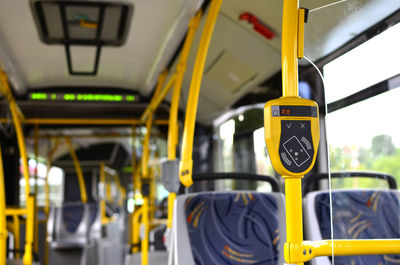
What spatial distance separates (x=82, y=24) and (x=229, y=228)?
114 inches

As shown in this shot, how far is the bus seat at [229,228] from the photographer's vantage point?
A: 3.06m

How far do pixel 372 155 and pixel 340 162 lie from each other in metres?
0.11

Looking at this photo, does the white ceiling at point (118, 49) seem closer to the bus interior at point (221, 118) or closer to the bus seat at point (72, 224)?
the bus interior at point (221, 118)

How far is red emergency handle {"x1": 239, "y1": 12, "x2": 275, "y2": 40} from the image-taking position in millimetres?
4332

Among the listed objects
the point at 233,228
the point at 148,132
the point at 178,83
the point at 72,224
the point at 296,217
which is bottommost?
the point at 72,224

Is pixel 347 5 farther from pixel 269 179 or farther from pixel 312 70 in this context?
pixel 269 179

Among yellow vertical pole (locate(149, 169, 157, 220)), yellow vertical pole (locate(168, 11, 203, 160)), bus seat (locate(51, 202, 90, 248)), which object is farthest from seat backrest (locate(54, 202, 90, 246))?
yellow vertical pole (locate(168, 11, 203, 160))

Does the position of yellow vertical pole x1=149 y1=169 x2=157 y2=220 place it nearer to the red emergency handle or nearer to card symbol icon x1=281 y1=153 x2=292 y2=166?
the red emergency handle

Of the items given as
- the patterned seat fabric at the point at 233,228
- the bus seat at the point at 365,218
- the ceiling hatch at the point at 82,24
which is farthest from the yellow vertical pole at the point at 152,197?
the bus seat at the point at 365,218

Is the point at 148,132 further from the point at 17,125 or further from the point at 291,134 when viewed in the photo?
the point at 291,134

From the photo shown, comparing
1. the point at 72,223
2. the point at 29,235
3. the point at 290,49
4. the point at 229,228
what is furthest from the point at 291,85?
the point at 72,223

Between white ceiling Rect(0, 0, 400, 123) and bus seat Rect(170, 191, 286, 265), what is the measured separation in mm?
1177

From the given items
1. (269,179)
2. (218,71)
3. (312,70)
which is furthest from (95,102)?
(312,70)

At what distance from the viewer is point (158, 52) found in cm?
Result: 603
